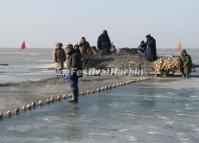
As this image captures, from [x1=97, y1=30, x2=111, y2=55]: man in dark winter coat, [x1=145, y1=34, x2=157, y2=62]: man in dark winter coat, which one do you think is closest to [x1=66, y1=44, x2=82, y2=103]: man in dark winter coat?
[x1=145, y1=34, x2=157, y2=62]: man in dark winter coat

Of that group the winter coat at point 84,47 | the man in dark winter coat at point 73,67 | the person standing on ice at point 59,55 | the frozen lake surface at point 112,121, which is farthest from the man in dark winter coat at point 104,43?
the man in dark winter coat at point 73,67

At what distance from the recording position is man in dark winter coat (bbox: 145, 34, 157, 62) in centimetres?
3347

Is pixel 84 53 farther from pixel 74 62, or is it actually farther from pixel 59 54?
pixel 74 62

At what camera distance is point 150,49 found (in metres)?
34.0

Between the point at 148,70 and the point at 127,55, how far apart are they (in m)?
3.74

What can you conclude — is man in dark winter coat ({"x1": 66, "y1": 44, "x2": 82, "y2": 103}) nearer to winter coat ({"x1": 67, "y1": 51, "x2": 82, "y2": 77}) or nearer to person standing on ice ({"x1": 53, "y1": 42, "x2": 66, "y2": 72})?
winter coat ({"x1": 67, "y1": 51, "x2": 82, "y2": 77})

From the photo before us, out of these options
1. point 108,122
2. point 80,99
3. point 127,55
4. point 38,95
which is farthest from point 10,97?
point 127,55

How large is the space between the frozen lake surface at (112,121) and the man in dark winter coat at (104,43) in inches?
647

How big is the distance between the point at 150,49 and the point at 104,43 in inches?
148

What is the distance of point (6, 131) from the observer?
1185cm

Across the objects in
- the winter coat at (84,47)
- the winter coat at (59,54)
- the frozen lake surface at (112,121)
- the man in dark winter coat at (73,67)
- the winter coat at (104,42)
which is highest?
the winter coat at (104,42)

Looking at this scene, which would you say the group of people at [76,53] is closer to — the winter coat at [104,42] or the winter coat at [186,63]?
the winter coat at [104,42]

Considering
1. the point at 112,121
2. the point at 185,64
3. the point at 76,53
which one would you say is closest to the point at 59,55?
the point at 185,64

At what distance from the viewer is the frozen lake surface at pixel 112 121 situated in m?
11.1
